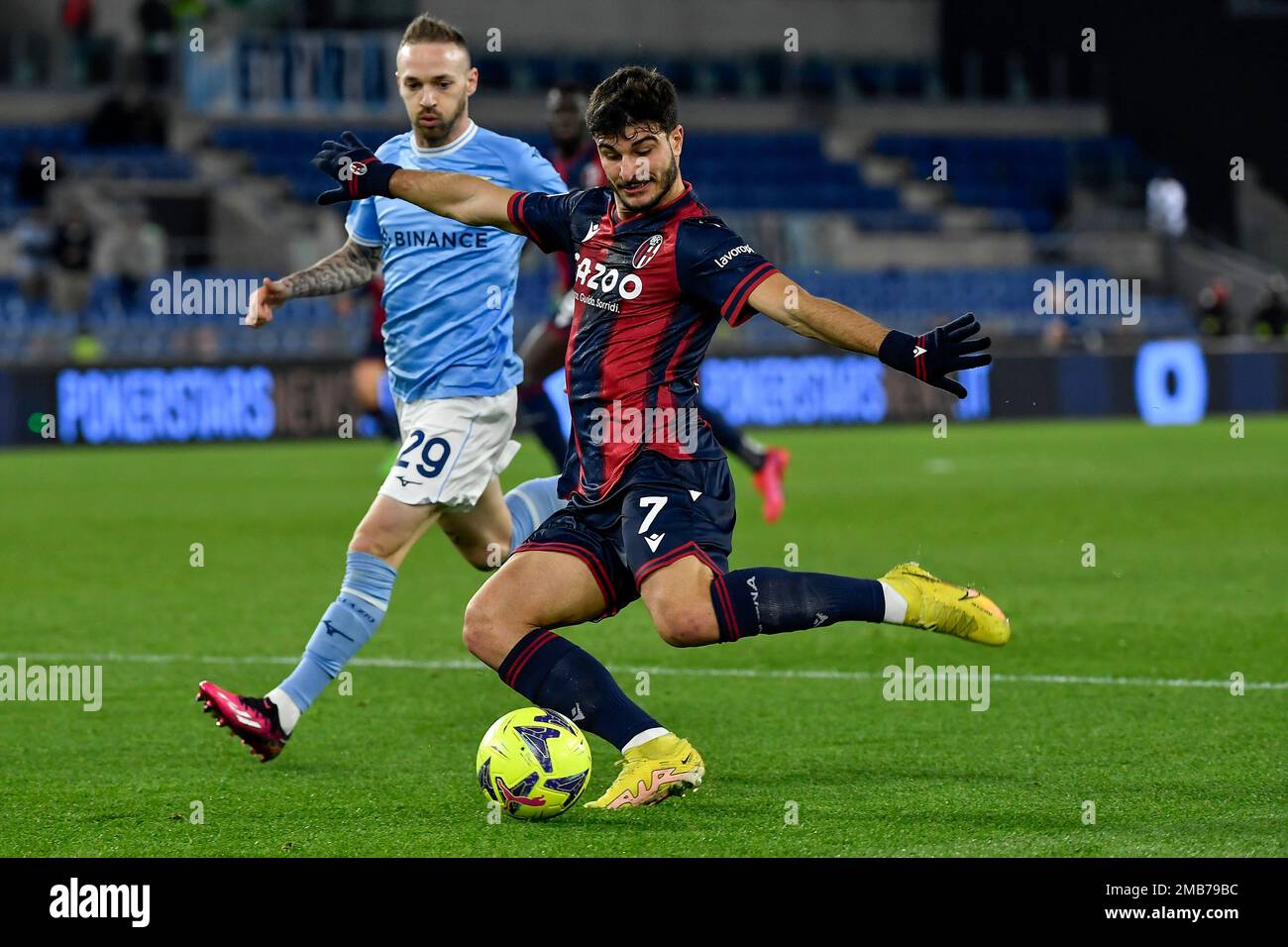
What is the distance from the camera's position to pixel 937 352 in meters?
4.91

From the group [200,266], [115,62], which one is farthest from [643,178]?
[115,62]

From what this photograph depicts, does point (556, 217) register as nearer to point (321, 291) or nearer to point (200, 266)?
point (321, 291)

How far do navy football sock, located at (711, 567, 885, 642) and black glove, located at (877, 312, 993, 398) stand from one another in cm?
71

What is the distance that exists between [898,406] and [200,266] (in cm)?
972

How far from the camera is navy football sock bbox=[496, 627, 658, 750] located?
17.9 feet

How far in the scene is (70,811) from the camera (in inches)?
210

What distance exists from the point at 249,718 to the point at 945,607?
201 centimetres

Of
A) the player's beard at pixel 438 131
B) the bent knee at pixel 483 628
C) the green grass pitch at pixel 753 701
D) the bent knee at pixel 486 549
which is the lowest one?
the green grass pitch at pixel 753 701

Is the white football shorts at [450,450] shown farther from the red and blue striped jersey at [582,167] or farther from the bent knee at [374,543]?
the red and blue striped jersey at [582,167]

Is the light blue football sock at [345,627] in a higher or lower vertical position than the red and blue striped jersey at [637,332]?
lower

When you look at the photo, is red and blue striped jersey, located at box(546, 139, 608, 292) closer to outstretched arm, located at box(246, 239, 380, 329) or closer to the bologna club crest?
outstretched arm, located at box(246, 239, 380, 329)

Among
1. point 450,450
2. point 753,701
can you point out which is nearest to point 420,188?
point 450,450

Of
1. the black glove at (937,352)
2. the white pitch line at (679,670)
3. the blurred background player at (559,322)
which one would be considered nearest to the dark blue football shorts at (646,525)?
the black glove at (937,352)

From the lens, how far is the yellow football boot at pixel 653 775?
17.4 ft
